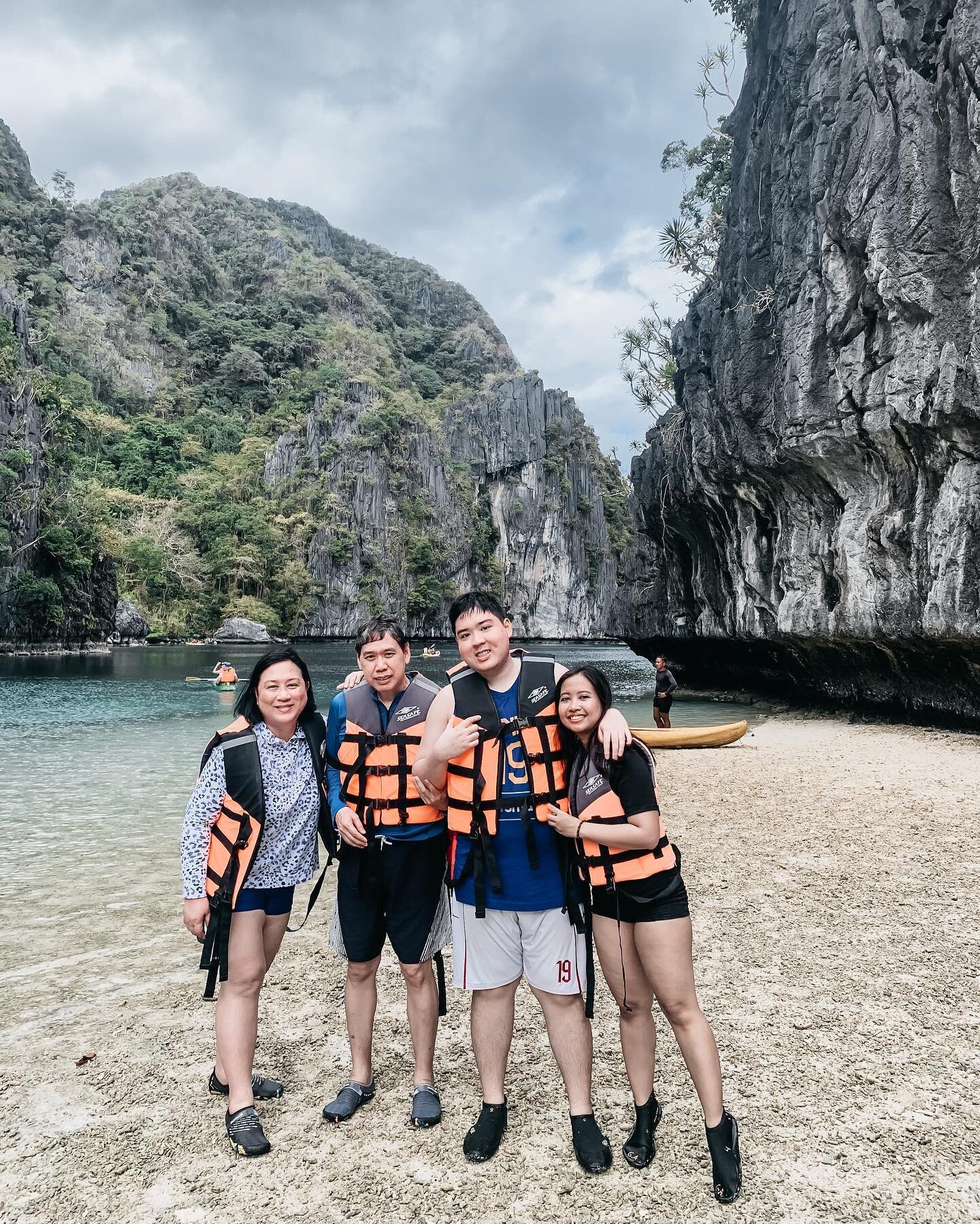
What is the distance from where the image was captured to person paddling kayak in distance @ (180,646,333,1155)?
2.73 meters

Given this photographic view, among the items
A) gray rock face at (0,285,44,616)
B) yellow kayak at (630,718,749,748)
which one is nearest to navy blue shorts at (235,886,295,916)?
yellow kayak at (630,718,749,748)

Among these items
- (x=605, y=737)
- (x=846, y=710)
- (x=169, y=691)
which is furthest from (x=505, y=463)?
(x=605, y=737)

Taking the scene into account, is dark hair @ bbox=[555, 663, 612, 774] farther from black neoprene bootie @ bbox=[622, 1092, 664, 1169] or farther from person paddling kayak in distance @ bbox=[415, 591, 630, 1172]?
black neoprene bootie @ bbox=[622, 1092, 664, 1169]

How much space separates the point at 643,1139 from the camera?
2539mm

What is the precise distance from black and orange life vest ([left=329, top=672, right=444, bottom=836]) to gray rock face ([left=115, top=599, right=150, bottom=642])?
6208 cm

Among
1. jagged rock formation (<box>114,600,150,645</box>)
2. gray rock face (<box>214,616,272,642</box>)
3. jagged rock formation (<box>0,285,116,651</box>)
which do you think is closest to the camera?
jagged rock formation (<box>0,285,116,651</box>)

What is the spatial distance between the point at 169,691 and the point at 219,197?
13876 cm

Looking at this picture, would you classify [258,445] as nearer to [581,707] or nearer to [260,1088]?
[260,1088]

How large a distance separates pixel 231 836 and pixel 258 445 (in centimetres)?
8797

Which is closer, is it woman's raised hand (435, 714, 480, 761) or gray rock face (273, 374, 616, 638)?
woman's raised hand (435, 714, 480, 761)

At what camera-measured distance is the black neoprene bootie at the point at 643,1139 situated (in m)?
2.50

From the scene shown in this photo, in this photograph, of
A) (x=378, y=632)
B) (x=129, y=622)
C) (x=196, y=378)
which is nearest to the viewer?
(x=378, y=632)

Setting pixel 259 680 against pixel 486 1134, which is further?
pixel 259 680

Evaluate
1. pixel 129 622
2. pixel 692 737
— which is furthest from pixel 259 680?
pixel 129 622
